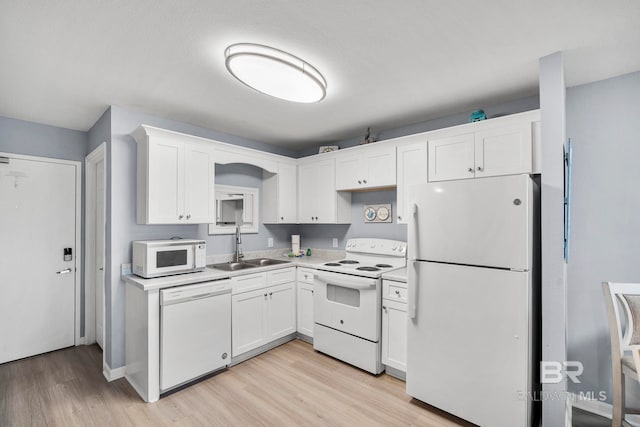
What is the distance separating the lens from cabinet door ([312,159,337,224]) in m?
3.74

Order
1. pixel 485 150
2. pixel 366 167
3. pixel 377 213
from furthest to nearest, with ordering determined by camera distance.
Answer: pixel 377 213 → pixel 366 167 → pixel 485 150

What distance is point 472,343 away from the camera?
204 centimetres

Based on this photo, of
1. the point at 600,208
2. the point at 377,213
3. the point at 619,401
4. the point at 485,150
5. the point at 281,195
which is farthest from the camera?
the point at 281,195

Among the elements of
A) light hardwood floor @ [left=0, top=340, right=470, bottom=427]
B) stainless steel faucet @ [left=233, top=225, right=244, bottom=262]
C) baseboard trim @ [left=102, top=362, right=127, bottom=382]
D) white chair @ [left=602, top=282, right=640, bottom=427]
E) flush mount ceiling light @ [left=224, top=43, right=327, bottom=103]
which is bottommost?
light hardwood floor @ [left=0, top=340, right=470, bottom=427]

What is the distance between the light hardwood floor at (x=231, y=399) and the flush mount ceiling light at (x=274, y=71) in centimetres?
243

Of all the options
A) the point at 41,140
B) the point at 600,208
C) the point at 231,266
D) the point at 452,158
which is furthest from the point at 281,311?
the point at 41,140

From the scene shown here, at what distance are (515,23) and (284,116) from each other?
209 cm

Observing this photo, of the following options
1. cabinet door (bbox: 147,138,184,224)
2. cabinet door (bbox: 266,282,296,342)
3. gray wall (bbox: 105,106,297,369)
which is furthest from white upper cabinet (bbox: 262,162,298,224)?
gray wall (bbox: 105,106,297,369)

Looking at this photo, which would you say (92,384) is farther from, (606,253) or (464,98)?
(606,253)

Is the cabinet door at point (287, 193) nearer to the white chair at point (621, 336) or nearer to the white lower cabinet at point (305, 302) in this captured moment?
the white lower cabinet at point (305, 302)

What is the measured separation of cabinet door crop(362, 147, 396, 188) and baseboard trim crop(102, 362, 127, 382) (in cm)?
304

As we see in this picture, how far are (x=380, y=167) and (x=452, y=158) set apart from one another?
78cm

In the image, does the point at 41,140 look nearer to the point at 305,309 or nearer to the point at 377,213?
the point at 305,309

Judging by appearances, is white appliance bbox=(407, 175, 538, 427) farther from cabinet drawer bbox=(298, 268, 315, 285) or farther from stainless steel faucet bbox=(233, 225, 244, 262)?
stainless steel faucet bbox=(233, 225, 244, 262)
